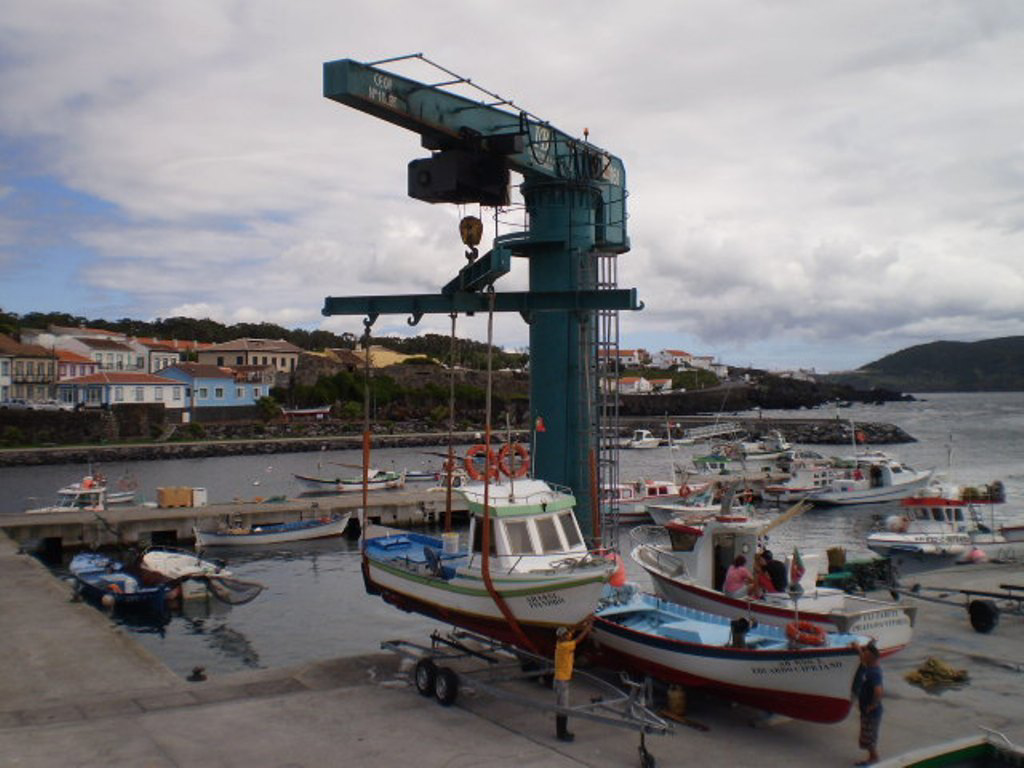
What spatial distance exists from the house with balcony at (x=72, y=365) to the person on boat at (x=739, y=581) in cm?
9077

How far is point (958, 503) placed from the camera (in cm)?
3144

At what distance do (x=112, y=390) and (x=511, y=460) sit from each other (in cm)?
8434

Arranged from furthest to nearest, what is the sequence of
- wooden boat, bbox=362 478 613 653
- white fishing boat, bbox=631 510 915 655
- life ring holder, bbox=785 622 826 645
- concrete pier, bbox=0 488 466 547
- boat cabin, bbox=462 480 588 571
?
concrete pier, bbox=0 488 466 547
boat cabin, bbox=462 480 588 571
white fishing boat, bbox=631 510 915 655
wooden boat, bbox=362 478 613 653
life ring holder, bbox=785 622 826 645

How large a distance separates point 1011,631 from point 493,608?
10.1m

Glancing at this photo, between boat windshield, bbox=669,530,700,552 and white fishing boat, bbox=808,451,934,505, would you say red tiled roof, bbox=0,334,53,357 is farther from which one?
boat windshield, bbox=669,530,700,552

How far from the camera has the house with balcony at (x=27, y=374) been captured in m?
92.9

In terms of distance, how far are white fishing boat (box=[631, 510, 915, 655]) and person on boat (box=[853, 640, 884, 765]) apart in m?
2.35

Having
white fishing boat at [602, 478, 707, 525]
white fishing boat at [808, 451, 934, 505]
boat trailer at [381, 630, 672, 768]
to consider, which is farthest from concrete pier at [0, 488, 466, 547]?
white fishing boat at [808, 451, 934, 505]

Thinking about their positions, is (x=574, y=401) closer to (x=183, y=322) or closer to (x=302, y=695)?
(x=302, y=695)

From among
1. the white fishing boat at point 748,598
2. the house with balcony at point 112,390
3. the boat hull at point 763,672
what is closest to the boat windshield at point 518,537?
the boat hull at point 763,672

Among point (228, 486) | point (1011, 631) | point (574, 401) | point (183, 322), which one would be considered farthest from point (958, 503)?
point (183, 322)

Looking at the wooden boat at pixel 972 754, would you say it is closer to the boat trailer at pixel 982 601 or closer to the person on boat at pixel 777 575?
the person on boat at pixel 777 575

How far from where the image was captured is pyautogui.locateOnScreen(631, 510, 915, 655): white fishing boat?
45.2 ft

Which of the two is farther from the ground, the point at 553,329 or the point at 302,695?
the point at 553,329
